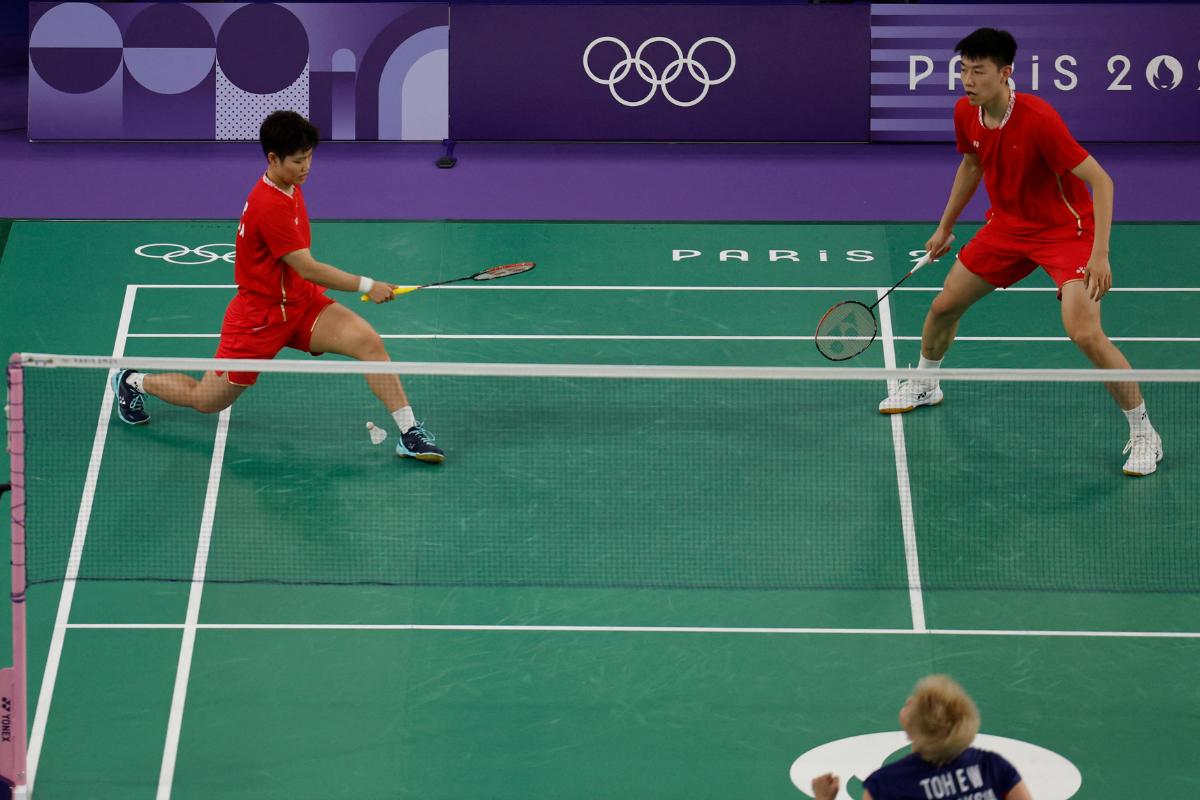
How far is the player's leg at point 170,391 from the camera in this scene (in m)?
9.26

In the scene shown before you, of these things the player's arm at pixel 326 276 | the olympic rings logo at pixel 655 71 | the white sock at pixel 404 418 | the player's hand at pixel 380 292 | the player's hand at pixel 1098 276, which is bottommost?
the white sock at pixel 404 418

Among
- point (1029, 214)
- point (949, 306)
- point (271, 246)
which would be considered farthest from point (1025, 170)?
point (271, 246)

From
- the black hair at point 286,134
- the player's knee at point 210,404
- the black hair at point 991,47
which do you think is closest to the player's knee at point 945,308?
the black hair at point 991,47

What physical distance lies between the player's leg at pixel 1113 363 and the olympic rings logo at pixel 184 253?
5.39m

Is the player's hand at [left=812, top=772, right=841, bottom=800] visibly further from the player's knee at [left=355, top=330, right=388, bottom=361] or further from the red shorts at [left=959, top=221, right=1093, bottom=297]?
the player's knee at [left=355, top=330, right=388, bottom=361]

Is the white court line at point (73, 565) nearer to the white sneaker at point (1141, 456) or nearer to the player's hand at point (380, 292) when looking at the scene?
the player's hand at point (380, 292)

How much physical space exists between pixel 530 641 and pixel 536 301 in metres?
3.41

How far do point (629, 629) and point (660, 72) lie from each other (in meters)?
6.04

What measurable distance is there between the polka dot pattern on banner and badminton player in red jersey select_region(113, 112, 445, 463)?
397 centimetres

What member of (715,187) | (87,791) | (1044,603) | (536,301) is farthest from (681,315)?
(87,791)

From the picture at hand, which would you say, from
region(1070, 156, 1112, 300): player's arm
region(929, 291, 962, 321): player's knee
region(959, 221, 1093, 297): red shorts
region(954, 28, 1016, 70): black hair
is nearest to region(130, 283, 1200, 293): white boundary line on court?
region(929, 291, 962, 321): player's knee

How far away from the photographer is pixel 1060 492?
921 cm

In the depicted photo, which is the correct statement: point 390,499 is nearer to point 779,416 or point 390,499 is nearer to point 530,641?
point 530,641

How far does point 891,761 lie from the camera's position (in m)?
7.30
